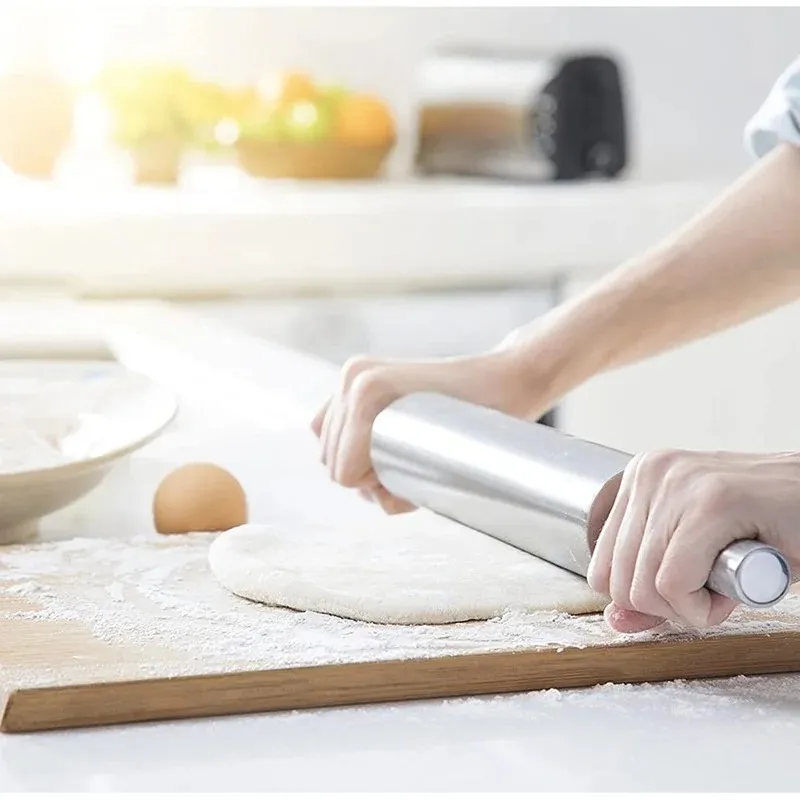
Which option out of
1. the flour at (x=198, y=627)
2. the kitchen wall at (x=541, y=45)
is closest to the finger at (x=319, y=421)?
the flour at (x=198, y=627)

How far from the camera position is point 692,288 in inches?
43.4

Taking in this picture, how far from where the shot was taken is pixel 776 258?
3.58 ft

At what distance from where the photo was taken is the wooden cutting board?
0.61 metres

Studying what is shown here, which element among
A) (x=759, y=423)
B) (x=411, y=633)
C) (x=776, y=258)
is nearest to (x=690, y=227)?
(x=776, y=258)

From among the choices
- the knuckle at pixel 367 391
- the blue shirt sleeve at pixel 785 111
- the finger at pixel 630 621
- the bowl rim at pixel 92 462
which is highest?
the blue shirt sleeve at pixel 785 111

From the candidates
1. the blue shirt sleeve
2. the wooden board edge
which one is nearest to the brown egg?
the wooden board edge

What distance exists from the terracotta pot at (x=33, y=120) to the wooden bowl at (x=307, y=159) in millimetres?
314

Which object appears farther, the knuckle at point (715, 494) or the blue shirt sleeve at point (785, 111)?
the blue shirt sleeve at point (785, 111)

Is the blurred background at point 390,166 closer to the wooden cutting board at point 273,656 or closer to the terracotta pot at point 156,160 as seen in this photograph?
the terracotta pot at point 156,160

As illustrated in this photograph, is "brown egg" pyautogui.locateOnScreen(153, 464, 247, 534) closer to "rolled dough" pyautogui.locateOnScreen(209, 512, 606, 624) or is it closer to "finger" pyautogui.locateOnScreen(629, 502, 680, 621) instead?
"rolled dough" pyautogui.locateOnScreen(209, 512, 606, 624)

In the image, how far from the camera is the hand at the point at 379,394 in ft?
3.27

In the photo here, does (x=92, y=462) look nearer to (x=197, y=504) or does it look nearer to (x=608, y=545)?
(x=197, y=504)

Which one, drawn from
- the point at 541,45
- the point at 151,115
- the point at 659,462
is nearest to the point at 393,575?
the point at 659,462

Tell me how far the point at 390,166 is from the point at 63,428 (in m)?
2.01
